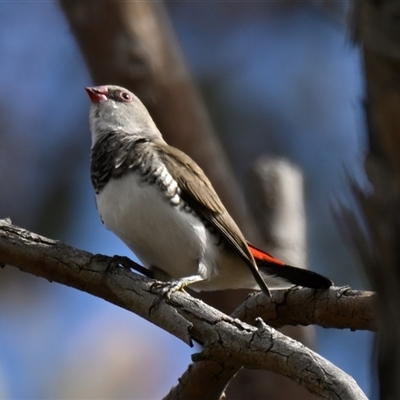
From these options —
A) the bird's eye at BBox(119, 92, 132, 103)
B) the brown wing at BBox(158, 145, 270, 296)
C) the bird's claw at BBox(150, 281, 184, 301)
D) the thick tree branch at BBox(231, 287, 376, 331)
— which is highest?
the bird's eye at BBox(119, 92, 132, 103)

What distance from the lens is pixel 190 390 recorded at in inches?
143

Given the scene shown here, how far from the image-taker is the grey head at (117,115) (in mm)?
4859

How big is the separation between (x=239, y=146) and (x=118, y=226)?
177 inches

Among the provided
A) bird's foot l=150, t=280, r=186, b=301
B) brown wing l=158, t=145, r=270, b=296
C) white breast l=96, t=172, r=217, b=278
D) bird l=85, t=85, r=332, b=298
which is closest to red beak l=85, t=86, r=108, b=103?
bird l=85, t=85, r=332, b=298

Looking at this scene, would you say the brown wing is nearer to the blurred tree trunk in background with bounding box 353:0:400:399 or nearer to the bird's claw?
the bird's claw

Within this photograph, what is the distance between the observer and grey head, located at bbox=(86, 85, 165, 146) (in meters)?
4.86

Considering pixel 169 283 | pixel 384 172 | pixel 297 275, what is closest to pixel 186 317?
pixel 169 283

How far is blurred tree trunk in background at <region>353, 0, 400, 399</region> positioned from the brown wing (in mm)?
2505

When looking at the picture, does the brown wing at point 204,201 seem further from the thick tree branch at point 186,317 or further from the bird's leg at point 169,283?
the thick tree branch at point 186,317

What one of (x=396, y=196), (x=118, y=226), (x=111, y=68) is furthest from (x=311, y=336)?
(x=396, y=196)

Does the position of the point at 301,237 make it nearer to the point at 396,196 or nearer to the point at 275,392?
the point at 275,392

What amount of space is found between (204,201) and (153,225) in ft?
1.09

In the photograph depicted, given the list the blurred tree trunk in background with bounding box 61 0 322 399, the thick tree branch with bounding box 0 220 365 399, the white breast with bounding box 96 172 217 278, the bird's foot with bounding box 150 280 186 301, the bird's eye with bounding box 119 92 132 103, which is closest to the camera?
the thick tree branch with bounding box 0 220 365 399

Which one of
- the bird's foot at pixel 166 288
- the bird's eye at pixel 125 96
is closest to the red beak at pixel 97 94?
the bird's eye at pixel 125 96
